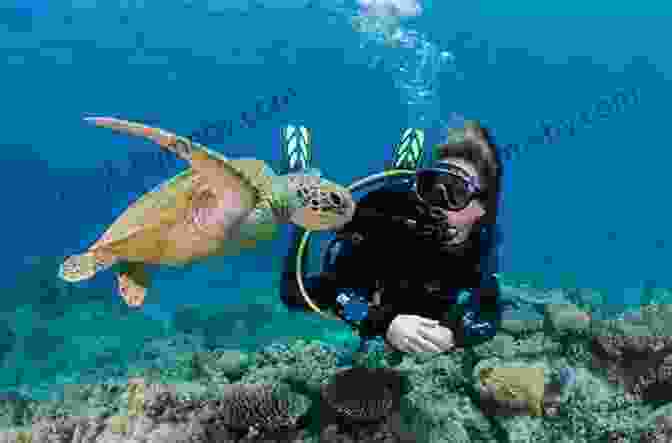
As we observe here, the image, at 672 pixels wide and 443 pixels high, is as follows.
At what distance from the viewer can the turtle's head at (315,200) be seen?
186 centimetres

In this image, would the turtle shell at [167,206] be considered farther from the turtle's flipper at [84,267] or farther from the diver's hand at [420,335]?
the diver's hand at [420,335]

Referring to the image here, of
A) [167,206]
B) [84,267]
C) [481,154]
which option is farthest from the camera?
[481,154]

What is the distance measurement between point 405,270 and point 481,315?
17.5 inches

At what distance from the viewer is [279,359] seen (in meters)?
5.12

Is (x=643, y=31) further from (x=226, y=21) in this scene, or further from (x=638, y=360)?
(x=638, y=360)

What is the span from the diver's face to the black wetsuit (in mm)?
53

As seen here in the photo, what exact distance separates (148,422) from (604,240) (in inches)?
1698

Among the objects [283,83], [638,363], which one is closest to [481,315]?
[638,363]

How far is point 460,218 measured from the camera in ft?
9.21

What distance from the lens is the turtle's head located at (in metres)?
1.86

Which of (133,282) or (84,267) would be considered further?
(133,282)

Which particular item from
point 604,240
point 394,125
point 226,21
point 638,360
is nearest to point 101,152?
point 226,21

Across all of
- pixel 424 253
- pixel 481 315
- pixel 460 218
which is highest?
pixel 460 218

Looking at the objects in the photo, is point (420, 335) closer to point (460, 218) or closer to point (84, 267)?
point (460, 218)
